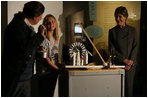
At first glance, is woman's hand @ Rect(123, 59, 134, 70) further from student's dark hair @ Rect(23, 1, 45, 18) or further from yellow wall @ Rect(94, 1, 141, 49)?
student's dark hair @ Rect(23, 1, 45, 18)

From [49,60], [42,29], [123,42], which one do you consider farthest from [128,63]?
[42,29]

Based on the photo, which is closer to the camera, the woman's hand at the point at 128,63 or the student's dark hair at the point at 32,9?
the student's dark hair at the point at 32,9

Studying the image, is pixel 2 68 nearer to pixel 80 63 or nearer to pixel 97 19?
pixel 80 63

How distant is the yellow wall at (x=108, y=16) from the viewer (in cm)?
243

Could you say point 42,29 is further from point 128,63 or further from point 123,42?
Result: point 128,63

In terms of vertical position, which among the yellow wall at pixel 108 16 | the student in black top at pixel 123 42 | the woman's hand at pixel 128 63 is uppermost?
the yellow wall at pixel 108 16

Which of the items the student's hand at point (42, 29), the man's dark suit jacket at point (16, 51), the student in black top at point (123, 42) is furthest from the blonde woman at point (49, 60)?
the student in black top at point (123, 42)

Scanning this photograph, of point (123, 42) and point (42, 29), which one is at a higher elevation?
point (42, 29)

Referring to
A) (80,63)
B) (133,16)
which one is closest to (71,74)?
(80,63)

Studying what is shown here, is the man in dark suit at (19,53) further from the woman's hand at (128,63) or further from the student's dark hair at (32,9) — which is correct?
the woman's hand at (128,63)

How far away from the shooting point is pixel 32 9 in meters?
2.34

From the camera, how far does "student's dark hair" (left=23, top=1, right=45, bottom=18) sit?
2326 mm

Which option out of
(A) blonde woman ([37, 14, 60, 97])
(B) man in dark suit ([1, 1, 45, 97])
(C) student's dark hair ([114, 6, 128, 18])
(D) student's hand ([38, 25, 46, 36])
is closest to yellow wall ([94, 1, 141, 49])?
(C) student's dark hair ([114, 6, 128, 18])

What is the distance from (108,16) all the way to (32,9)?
0.82m
